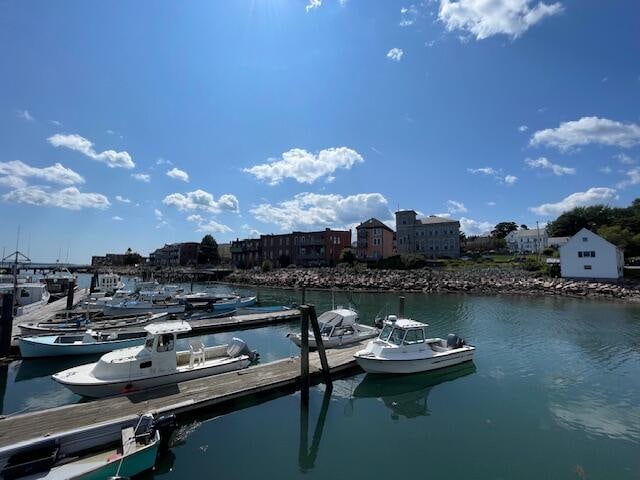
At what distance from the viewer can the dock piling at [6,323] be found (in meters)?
18.5

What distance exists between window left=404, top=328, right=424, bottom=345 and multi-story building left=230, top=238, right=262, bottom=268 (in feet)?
291

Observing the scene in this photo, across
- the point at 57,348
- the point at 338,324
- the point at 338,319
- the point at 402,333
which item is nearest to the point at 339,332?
the point at 338,324

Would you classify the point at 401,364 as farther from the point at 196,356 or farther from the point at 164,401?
the point at 164,401

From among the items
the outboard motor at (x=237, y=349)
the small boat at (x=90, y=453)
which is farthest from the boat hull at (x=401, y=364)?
the small boat at (x=90, y=453)

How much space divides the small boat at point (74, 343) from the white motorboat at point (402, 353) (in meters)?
14.6

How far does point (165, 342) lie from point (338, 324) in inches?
441

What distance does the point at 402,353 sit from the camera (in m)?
16.5

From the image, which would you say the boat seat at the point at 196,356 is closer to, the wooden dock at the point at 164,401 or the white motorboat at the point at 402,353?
the wooden dock at the point at 164,401

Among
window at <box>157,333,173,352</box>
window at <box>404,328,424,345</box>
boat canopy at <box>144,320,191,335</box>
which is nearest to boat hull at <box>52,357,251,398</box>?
window at <box>157,333,173,352</box>

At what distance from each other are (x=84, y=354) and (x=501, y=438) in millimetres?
21560

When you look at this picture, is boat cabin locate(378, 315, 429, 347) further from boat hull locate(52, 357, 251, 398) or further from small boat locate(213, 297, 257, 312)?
small boat locate(213, 297, 257, 312)

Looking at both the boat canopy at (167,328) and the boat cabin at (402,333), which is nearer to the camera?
the boat canopy at (167,328)

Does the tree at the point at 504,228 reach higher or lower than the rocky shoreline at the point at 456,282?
higher

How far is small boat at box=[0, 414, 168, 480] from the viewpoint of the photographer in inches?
314
